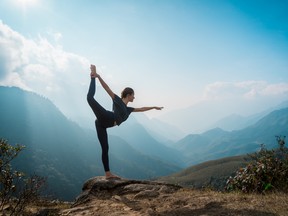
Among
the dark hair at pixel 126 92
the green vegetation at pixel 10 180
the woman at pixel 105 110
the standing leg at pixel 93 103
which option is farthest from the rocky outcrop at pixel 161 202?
the dark hair at pixel 126 92

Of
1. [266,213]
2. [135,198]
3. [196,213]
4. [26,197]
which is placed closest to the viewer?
[266,213]

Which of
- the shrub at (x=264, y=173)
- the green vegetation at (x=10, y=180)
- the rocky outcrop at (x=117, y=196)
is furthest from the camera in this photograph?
the shrub at (x=264, y=173)

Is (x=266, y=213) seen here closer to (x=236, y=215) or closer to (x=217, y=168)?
(x=236, y=215)

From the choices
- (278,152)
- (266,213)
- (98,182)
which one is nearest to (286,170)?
(278,152)

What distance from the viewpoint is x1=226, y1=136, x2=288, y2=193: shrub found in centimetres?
934

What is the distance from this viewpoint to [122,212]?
704 centimetres

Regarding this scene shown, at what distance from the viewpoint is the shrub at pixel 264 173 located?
9.34 meters

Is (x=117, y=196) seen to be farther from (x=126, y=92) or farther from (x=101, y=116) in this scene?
(x=126, y=92)

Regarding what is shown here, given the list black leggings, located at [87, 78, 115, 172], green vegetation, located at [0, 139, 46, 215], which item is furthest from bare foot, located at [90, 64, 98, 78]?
green vegetation, located at [0, 139, 46, 215]

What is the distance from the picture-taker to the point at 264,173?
9945 mm

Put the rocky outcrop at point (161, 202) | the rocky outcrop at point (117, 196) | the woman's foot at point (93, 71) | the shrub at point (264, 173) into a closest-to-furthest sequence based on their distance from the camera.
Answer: the rocky outcrop at point (161, 202)
the rocky outcrop at point (117, 196)
the woman's foot at point (93, 71)
the shrub at point (264, 173)

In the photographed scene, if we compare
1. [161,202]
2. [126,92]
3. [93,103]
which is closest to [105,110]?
[93,103]

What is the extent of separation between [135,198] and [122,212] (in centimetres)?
165

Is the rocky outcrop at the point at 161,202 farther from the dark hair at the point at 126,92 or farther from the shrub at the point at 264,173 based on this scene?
the dark hair at the point at 126,92
